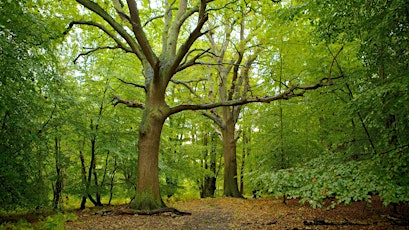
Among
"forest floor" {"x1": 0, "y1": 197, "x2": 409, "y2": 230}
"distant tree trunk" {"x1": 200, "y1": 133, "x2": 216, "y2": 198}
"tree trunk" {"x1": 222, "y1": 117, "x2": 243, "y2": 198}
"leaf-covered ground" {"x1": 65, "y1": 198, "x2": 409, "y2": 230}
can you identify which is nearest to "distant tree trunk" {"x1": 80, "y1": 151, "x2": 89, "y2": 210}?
"forest floor" {"x1": 0, "y1": 197, "x2": 409, "y2": 230}

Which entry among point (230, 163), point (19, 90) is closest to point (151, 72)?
point (19, 90)

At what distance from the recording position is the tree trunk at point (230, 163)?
13.5 m

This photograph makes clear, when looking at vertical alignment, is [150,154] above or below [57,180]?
above

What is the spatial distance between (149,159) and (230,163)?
6169mm

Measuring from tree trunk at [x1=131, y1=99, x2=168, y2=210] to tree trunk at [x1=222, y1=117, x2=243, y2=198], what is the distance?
5580 millimetres

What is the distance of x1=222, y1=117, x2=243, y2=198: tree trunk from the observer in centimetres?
1347

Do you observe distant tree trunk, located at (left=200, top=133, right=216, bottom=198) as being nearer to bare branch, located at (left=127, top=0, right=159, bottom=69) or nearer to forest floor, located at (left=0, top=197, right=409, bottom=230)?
forest floor, located at (left=0, top=197, right=409, bottom=230)

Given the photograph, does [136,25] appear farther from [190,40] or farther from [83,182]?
[83,182]

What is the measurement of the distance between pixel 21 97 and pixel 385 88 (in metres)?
6.01

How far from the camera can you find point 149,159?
8.34 metres

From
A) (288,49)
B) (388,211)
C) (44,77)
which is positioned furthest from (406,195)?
(288,49)

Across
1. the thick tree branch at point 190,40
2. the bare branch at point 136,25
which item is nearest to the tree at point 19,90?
the bare branch at point 136,25

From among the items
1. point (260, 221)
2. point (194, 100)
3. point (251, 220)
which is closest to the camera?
point (260, 221)

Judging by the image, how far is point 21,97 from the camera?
5.11 metres
